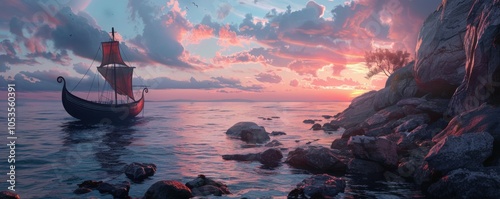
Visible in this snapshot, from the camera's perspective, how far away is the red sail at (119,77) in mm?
80875

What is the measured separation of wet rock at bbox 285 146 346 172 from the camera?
15484mm

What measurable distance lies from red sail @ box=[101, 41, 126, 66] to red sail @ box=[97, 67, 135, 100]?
1708 millimetres

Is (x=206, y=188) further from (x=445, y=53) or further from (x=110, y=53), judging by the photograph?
(x=110, y=53)

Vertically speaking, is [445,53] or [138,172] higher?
[445,53]

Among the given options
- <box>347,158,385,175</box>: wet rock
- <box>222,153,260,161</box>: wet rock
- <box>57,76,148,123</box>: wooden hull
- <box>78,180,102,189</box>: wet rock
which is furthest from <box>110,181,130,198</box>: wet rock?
<box>57,76,148,123</box>: wooden hull

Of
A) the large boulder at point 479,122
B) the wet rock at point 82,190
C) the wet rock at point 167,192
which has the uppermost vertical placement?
the large boulder at point 479,122

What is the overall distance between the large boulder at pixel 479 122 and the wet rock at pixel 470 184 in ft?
10.2

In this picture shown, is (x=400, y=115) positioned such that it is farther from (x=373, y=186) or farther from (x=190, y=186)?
(x=190, y=186)

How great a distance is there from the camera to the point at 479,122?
45.8ft

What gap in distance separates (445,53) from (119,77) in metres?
73.2

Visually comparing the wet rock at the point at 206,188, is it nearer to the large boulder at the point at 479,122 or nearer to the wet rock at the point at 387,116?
the large boulder at the point at 479,122

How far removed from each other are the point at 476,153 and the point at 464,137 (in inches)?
26.3

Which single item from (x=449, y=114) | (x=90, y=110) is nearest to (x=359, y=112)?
(x=449, y=114)

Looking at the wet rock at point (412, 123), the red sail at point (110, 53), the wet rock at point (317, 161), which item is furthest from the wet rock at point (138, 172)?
the red sail at point (110, 53)
